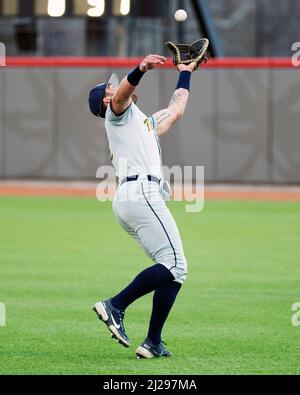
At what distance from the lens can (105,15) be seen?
1948 cm

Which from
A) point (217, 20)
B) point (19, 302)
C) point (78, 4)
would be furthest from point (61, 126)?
point (217, 20)

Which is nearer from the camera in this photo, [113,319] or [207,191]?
[113,319]

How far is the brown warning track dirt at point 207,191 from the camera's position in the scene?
863 inches

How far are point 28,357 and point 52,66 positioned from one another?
17706 mm

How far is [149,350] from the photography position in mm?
7328

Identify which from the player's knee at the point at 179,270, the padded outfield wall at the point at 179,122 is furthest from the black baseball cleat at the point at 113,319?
the padded outfield wall at the point at 179,122

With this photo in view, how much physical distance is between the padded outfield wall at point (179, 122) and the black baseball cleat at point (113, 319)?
656 inches

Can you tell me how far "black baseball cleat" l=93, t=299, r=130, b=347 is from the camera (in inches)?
283

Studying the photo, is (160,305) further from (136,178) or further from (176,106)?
(176,106)

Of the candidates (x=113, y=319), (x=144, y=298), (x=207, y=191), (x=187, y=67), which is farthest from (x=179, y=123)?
(x=113, y=319)

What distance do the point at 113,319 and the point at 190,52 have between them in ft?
6.14

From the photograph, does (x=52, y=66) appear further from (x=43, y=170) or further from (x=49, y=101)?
(x=43, y=170)

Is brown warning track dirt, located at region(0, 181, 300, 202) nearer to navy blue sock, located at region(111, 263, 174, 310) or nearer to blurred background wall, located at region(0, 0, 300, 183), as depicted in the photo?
blurred background wall, located at region(0, 0, 300, 183)

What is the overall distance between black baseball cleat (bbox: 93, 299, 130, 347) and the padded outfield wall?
16.7 metres
